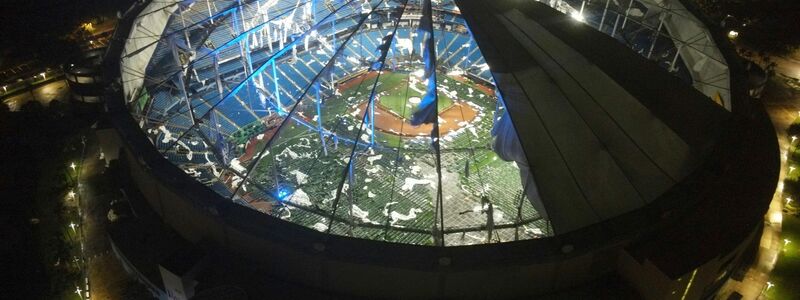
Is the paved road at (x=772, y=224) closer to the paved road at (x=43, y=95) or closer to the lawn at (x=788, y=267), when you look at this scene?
the lawn at (x=788, y=267)

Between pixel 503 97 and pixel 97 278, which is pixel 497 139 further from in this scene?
pixel 97 278

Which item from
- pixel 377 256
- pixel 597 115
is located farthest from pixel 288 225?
pixel 597 115

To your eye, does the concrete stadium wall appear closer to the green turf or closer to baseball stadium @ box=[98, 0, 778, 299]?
baseball stadium @ box=[98, 0, 778, 299]

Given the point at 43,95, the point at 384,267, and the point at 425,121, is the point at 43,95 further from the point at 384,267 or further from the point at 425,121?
the point at 384,267

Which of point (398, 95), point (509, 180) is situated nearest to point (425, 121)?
point (509, 180)

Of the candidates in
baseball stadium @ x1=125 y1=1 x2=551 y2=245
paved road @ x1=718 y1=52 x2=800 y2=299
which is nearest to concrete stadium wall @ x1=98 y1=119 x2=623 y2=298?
baseball stadium @ x1=125 y1=1 x2=551 y2=245

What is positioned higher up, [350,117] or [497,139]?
[497,139]

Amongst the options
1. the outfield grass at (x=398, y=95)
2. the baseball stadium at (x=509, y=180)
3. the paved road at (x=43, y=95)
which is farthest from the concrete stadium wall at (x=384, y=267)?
the paved road at (x=43, y=95)
